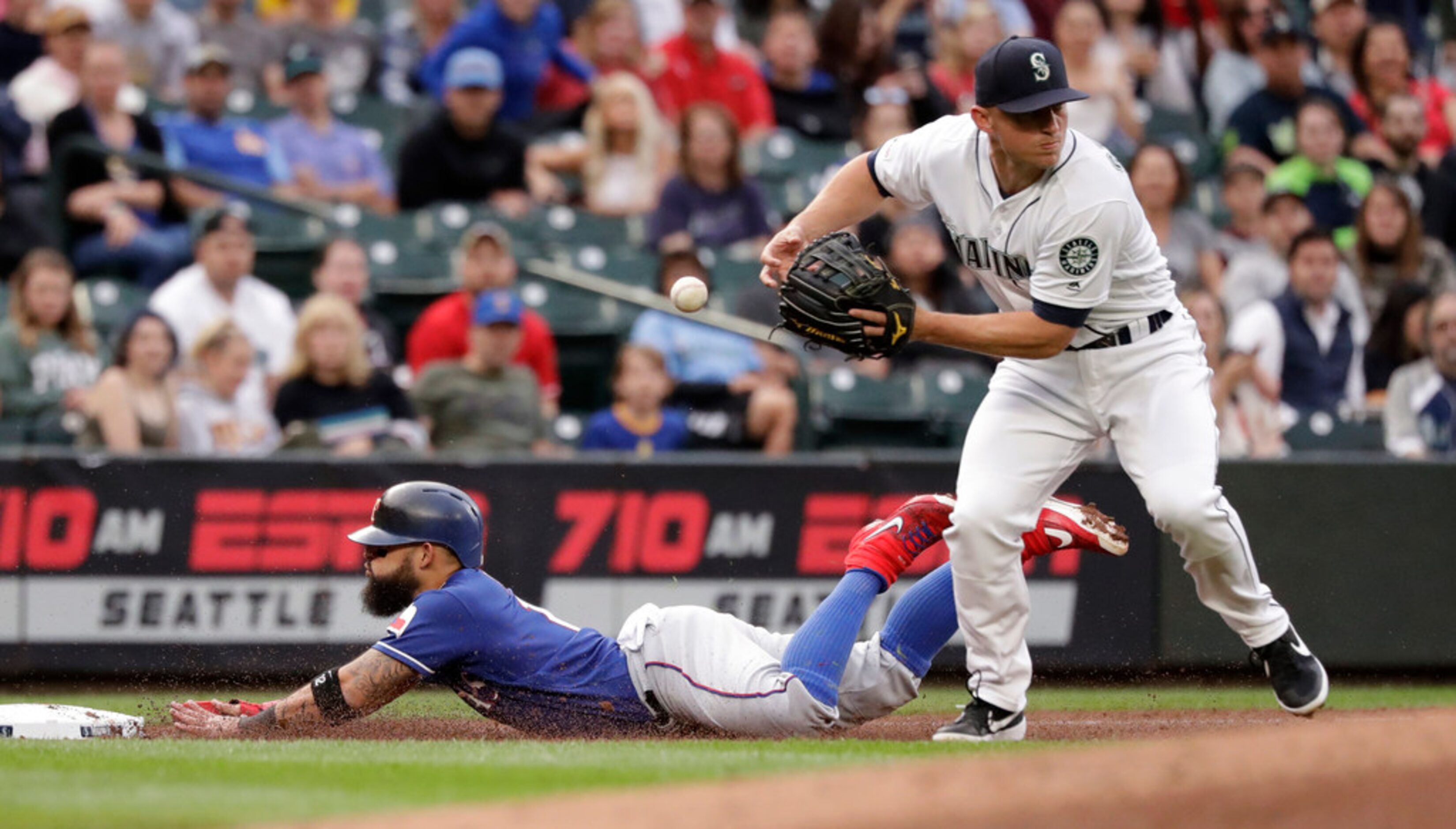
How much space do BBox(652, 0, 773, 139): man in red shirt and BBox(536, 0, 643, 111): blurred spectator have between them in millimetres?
165

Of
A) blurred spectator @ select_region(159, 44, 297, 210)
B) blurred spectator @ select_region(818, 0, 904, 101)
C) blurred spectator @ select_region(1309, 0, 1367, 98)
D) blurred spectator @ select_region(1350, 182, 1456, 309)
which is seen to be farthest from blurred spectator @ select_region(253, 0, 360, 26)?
blurred spectator @ select_region(1309, 0, 1367, 98)

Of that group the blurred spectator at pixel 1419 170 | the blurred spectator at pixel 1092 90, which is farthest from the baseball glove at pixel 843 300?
the blurred spectator at pixel 1419 170

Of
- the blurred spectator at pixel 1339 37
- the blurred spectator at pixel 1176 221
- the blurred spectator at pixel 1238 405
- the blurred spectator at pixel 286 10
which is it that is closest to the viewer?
the blurred spectator at pixel 1238 405

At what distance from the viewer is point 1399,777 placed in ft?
14.1

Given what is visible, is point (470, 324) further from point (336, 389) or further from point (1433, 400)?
point (1433, 400)

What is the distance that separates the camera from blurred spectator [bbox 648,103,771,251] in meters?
10.3

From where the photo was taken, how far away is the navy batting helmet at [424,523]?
18.3 ft

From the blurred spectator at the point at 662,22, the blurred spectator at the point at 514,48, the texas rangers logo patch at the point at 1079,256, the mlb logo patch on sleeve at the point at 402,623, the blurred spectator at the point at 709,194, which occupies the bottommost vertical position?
the mlb logo patch on sleeve at the point at 402,623

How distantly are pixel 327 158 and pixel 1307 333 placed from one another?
18.0 ft

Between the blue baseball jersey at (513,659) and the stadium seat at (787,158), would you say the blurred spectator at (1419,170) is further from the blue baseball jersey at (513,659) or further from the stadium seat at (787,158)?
the blue baseball jersey at (513,659)

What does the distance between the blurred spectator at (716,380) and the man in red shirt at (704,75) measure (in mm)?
1817

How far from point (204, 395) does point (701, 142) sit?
3.09 meters

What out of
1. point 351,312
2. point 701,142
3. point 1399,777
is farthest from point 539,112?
point 1399,777

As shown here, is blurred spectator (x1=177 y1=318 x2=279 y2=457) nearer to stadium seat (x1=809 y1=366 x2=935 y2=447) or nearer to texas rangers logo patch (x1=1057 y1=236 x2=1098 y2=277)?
stadium seat (x1=809 y1=366 x2=935 y2=447)
